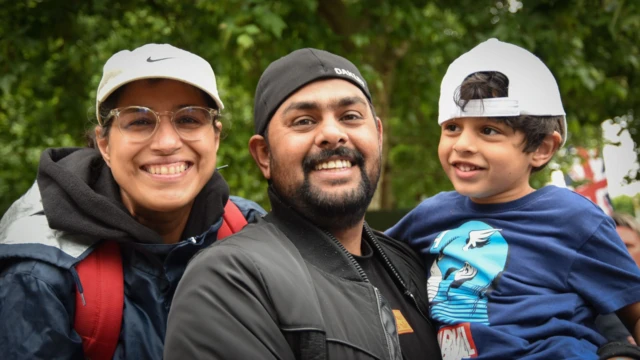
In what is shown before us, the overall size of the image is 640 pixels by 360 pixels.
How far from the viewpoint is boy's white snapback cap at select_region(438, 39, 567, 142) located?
2.63 meters

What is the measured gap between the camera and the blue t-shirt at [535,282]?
2375 mm

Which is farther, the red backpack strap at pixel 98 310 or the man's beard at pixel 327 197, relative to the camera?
the man's beard at pixel 327 197

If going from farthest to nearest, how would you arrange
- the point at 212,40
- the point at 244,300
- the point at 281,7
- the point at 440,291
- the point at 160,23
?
the point at 160,23
the point at 212,40
the point at 281,7
the point at 440,291
the point at 244,300

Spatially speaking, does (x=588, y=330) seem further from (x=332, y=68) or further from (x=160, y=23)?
(x=160, y=23)

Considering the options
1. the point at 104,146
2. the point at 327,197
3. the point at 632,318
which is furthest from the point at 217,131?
the point at 632,318

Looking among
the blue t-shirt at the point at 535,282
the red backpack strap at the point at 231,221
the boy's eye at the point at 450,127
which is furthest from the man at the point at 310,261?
the red backpack strap at the point at 231,221

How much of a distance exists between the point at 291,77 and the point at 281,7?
114 inches

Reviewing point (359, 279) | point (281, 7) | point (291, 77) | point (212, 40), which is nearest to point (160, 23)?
point (212, 40)

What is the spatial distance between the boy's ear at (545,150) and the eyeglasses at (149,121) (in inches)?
51.0

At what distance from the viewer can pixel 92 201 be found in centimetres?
246

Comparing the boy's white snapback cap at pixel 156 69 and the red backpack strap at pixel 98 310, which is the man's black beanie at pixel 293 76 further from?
the red backpack strap at pixel 98 310

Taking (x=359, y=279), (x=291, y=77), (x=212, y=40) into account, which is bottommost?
(x=359, y=279)

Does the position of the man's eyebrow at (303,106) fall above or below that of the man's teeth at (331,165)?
above

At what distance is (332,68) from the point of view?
252cm
